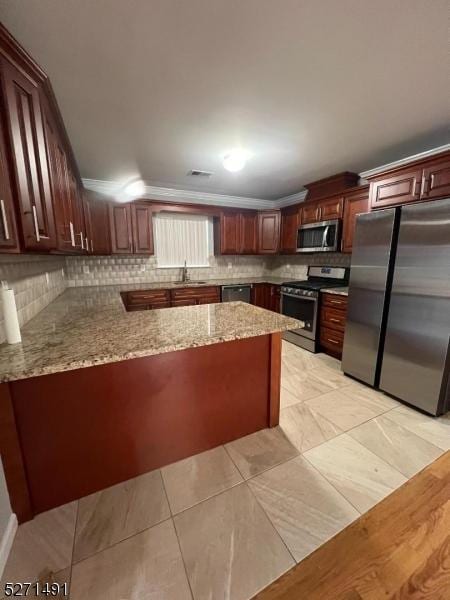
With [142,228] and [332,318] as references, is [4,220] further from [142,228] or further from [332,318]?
[332,318]

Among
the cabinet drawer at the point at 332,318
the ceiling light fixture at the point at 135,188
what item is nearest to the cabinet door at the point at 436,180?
the cabinet drawer at the point at 332,318

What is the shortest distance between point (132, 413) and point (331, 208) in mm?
3509

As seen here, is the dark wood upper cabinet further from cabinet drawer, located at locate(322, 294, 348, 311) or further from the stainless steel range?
cabinet drawer, located at locate(322, 294, 348, 311)

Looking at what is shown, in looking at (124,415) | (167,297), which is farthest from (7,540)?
(167,297)

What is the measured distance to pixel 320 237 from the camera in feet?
11.7

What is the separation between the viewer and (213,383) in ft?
5.49

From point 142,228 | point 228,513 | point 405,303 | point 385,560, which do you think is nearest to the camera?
point 385,560

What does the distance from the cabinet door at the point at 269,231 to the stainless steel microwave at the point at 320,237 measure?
0.62 meters

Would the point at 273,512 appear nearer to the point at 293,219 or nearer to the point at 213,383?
the point at 213,383

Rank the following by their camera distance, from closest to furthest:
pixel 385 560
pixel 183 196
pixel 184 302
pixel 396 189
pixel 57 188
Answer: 1. pixel 385 560
2. pixel 57 188
3. pixel 396 189
4. pixel 184 302
5. pixel 183 196

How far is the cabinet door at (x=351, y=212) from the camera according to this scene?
3.05 meters

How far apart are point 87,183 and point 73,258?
1.16m

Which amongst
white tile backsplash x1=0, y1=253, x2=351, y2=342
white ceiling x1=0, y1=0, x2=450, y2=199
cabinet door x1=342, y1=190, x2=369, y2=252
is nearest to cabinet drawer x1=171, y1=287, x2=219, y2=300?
white tile backsplash x1=0, y1=253, x2=351, y2=342

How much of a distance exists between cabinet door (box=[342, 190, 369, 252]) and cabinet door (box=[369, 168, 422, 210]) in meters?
0.59
